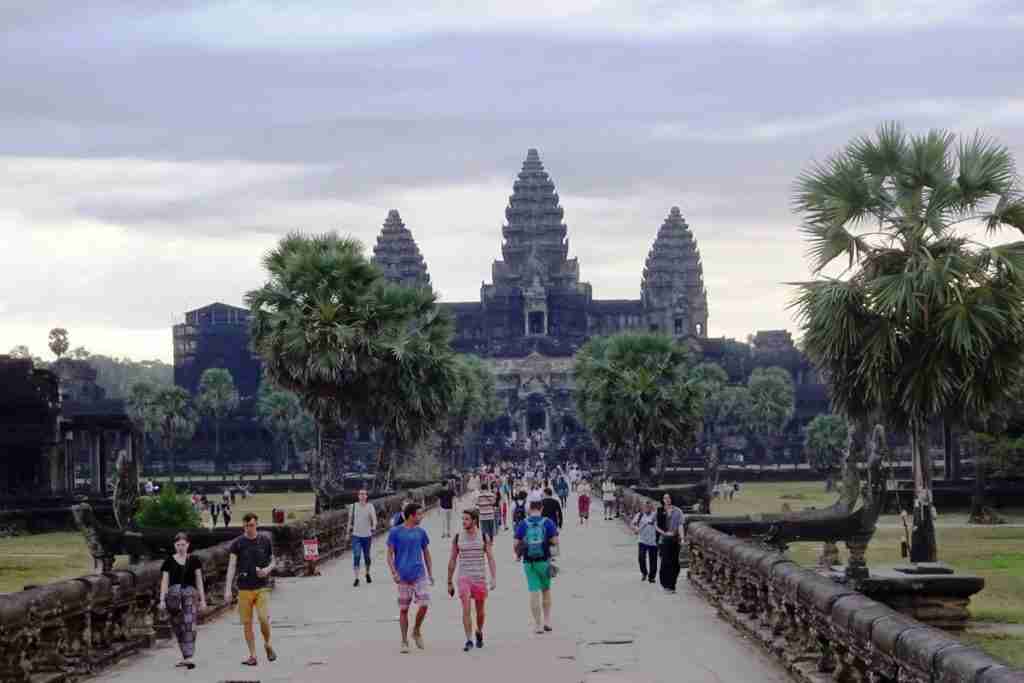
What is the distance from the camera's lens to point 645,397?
226 ft

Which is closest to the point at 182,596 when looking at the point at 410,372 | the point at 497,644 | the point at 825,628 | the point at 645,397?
the point at 497,644

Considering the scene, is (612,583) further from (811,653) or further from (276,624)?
(811,653)

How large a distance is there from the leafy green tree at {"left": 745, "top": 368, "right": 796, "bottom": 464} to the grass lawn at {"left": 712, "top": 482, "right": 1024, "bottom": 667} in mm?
86587

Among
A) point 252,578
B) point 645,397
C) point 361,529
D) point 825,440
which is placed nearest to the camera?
point 252,578

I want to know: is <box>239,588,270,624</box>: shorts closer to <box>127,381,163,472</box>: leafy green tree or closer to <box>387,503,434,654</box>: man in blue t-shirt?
<box>387,503,434,654</box>: man in blue t-shirt

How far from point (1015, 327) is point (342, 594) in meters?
10.4

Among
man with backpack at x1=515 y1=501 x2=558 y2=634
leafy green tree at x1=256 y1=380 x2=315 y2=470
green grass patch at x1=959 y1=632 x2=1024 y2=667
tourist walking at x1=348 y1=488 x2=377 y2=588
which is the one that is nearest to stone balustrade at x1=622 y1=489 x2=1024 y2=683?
man with backpack at x1=515 y1=501 x2=558 y2=634

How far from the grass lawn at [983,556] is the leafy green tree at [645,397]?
3.35 m

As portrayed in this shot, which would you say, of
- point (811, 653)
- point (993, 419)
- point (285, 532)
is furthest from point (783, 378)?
point (811, 653)

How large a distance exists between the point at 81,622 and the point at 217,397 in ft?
468

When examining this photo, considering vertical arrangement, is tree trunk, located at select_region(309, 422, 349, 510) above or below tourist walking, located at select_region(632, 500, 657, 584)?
above

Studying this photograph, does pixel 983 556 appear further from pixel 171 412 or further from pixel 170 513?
pixel 171 412

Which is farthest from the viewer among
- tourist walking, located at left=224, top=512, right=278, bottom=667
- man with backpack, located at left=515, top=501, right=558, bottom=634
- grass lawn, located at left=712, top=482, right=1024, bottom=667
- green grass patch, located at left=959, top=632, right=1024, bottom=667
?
grass lawn, located at left=712, top=482, right=1024, bottom=667

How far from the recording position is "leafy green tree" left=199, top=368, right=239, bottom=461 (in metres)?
159
